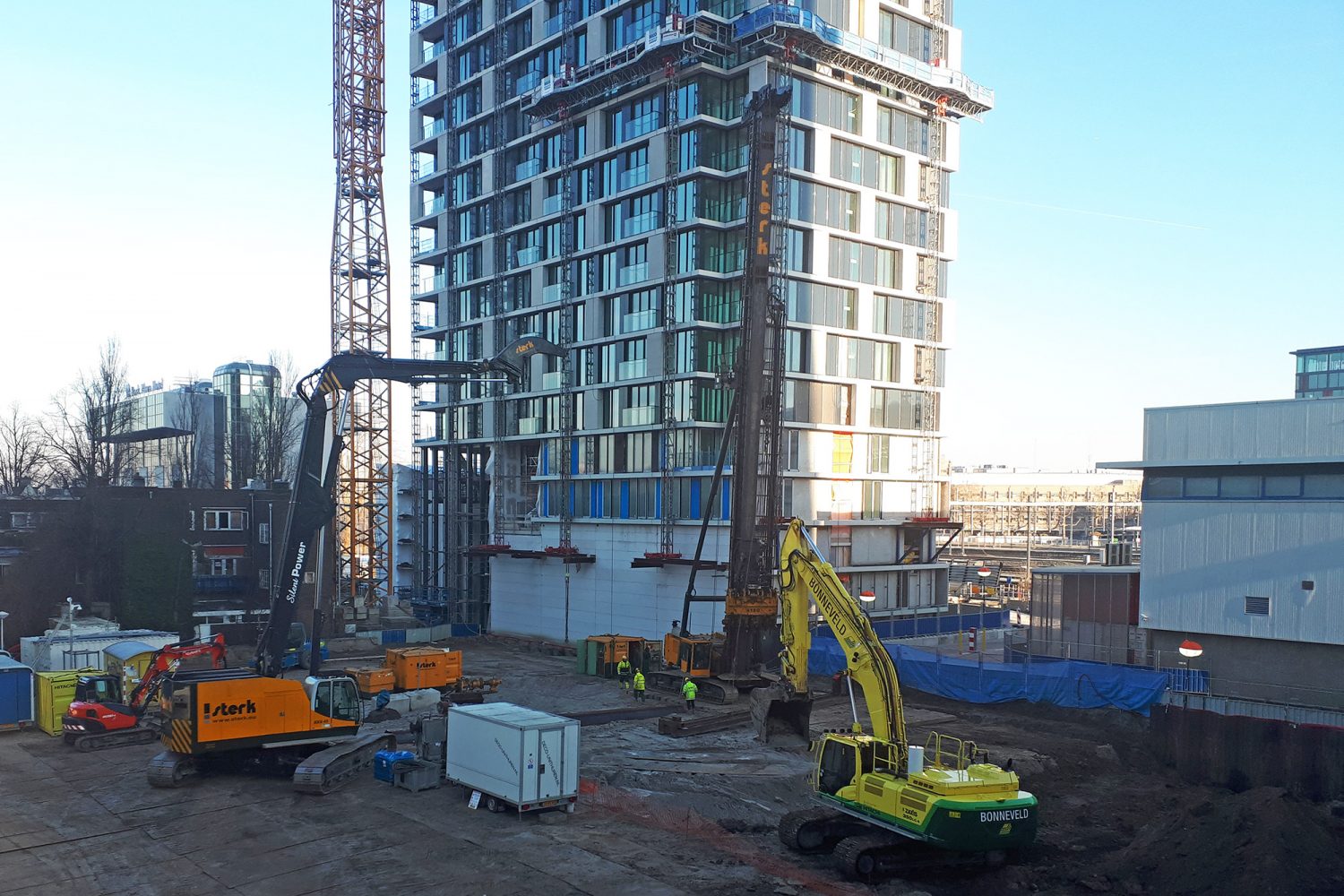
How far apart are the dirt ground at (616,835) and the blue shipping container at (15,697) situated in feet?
11.7

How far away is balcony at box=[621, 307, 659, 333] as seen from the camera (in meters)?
58.6

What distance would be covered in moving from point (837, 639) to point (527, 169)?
46.8m

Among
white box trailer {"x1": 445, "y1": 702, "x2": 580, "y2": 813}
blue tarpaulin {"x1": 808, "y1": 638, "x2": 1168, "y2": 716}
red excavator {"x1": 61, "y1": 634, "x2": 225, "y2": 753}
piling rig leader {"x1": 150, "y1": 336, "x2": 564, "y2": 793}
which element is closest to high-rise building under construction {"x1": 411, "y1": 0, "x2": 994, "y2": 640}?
blue tarpaulin {"x1": 808, "y1": 638, "x2": 1168, "y2": 716}

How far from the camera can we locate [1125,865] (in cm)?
2072

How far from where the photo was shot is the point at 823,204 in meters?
57.7

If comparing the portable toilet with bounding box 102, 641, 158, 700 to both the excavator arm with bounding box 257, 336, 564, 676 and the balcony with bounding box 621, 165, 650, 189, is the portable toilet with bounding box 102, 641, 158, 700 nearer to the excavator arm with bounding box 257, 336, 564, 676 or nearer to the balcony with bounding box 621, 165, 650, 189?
the excavator arm with bounding box 257, 336, 564, 676

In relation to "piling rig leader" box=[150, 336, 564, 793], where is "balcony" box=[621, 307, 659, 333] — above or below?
above

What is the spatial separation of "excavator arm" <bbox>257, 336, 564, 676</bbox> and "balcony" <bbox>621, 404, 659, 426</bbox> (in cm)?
2272

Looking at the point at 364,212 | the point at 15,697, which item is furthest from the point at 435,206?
the point at 15,697

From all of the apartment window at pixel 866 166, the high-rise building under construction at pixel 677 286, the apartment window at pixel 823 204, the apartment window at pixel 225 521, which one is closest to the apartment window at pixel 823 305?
the high-rise building under construction at pixel 677 286

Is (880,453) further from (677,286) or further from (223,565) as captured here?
(223,565)

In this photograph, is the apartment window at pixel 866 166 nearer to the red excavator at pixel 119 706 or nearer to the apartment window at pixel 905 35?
the apartment window at pixel 905 35

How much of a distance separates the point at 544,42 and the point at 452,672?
134ft

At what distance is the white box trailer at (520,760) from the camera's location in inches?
944
